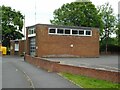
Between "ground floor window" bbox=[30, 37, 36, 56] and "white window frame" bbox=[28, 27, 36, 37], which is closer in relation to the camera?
"white window frame" bbox=[28, 27, 36, 37]

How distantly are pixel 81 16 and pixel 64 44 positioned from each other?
21.0 metres

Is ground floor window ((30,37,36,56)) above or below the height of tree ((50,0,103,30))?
below

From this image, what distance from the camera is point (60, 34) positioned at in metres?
51.7

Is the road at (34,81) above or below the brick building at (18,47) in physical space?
below

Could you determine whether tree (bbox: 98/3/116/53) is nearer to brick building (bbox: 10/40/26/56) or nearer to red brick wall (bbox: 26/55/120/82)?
brick building (bbox: 10/40/26/56)

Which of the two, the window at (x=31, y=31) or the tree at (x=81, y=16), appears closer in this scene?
the window at (x=31, y=31)

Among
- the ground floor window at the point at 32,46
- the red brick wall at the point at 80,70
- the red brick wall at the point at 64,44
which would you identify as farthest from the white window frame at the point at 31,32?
the red brick wall at the point at 80,70

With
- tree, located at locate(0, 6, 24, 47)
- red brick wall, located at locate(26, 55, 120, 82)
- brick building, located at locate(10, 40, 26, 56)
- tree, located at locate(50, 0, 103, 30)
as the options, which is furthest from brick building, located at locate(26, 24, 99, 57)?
tree, located at locate(0, 6, 24, 47)

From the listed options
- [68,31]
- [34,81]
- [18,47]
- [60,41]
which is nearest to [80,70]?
[34,81]

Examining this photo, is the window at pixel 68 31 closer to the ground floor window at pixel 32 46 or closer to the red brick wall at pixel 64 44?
the red brick wall at pixel 64 44

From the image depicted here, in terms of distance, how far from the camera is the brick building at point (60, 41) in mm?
49875

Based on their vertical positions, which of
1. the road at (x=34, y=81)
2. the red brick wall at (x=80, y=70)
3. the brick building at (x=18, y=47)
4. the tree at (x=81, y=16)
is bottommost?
the road at (x=34, y=81)

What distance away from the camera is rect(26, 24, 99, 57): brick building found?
164 ft

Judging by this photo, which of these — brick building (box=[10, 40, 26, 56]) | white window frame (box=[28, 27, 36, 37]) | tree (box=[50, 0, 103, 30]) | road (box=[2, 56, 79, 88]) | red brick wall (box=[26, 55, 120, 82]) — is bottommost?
road (box=[2, 56, 79, 88])
